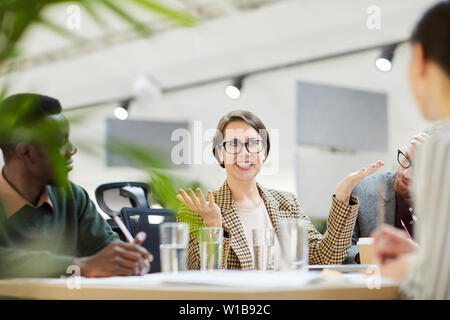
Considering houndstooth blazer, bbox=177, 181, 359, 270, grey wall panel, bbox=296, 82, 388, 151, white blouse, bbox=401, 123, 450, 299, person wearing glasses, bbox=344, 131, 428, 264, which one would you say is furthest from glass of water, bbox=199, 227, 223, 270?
grey wall panel, bbox=296, 82, 388, 151

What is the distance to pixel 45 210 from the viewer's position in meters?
1.19

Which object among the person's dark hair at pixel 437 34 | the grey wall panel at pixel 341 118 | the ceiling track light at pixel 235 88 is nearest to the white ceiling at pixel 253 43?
the ceiling track light at pixel 235 88

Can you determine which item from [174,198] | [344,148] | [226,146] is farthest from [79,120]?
[344,148]

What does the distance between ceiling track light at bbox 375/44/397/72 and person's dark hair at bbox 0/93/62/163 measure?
12.8ft

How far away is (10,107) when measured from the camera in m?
0.49

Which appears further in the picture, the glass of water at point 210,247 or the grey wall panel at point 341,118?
the grey wall panel at point 341,118

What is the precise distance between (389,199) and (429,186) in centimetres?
168

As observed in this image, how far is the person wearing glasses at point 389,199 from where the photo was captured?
2.32 meters

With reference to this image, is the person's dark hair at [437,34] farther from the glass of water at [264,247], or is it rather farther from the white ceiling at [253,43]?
the white ceiling at [253,43]

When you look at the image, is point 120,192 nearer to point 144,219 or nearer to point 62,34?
point 144,219

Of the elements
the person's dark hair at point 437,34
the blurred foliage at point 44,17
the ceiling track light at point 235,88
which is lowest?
the blurred foliage at point 44,17

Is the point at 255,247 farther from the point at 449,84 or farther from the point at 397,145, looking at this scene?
the point at 397,145

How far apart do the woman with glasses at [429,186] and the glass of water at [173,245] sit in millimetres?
412

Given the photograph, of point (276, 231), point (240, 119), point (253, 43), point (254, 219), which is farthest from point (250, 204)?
point (253, 43)
